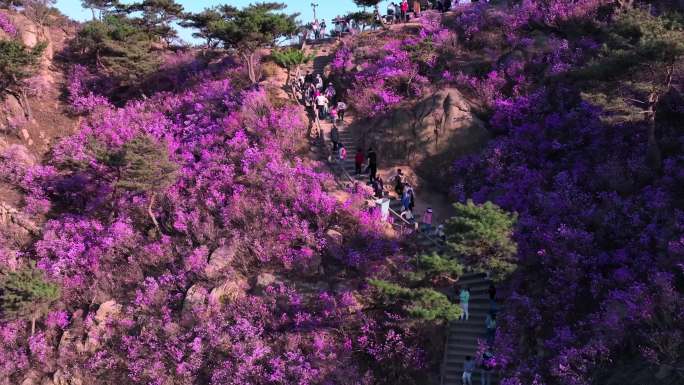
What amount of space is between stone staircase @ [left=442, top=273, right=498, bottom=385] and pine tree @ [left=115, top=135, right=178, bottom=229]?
14477 millimetres

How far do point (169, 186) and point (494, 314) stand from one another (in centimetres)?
1691

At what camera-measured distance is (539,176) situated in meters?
20.1

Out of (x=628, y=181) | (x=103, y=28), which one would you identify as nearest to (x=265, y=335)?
(x=628, y=181)

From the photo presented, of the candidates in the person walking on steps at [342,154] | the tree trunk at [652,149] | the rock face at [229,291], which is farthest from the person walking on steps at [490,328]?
the person walking on steps at [342,154]

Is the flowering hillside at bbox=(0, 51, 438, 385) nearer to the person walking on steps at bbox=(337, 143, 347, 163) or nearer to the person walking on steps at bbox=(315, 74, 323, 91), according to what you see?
the person walking on steps at bbox=(337, 143, 347, 163)

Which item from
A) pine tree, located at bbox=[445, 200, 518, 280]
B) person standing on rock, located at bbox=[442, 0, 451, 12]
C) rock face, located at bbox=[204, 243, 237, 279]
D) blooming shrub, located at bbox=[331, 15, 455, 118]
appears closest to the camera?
pine tree, located at bbox=[445, 200, 518, 280]

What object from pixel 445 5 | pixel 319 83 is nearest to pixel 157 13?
pixel 319 83

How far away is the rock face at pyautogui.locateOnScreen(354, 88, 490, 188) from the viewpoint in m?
23.7

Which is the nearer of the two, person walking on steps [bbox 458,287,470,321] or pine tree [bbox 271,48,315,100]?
person walking on steps [bbox 458,287,470,321]

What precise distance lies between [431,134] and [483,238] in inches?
437

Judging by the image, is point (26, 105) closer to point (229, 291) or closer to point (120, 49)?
point (120, 49)

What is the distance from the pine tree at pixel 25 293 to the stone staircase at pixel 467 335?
16893 millimetres

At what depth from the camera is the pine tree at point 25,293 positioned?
749 inches

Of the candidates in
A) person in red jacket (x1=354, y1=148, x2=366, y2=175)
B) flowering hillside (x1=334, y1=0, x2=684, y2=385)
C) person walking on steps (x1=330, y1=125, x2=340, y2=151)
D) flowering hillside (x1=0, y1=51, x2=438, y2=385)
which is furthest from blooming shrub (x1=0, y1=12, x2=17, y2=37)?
person in red jacket (x1=354, y1=148, x2=366, y2=175)
